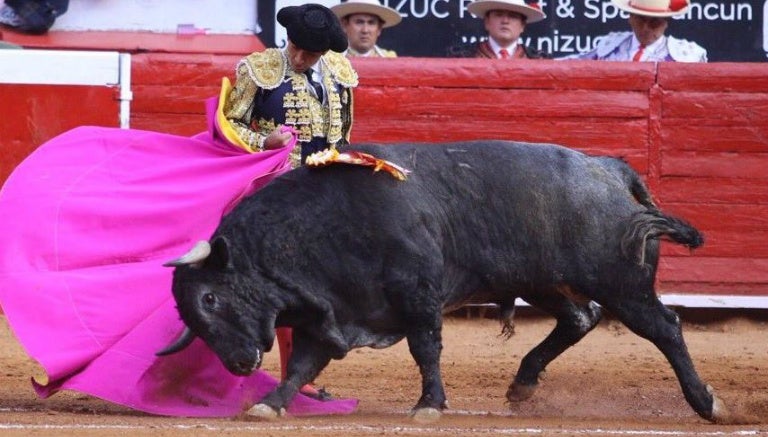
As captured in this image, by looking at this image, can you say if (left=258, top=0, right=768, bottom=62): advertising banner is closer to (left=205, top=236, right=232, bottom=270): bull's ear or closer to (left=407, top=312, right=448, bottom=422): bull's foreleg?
(left=407, top=312, right=448, bottom=422): bull's foreleg

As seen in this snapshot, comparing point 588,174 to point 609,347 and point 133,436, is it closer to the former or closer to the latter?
point 133,436

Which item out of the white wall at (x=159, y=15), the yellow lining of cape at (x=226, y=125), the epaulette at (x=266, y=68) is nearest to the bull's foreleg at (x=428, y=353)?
the yellow lining of cape at (x=226, y=125)

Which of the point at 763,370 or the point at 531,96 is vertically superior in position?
the point at 531,96

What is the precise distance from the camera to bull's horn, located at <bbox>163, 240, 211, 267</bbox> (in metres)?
5.12

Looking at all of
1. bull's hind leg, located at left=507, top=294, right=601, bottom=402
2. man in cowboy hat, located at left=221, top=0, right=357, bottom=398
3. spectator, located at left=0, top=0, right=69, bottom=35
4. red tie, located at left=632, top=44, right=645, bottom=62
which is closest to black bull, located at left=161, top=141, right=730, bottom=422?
bull's hind leg, located at left=507, top=294, right=601, bottom=402

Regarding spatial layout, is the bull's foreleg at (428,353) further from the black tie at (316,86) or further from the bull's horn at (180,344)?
the black tie at (316,86)

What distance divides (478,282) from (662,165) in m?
3.02

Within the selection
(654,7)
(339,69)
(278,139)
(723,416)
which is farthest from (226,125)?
(654,7)

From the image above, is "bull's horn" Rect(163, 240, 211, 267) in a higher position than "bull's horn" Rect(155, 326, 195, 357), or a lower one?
higher

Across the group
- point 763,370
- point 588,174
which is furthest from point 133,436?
point 763,370

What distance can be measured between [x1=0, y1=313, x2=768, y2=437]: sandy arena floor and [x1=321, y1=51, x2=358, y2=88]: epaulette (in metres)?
1.16

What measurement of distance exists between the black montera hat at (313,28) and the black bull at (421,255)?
0.37 metres

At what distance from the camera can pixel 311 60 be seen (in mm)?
5773

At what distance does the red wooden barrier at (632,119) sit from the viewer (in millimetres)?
8328
